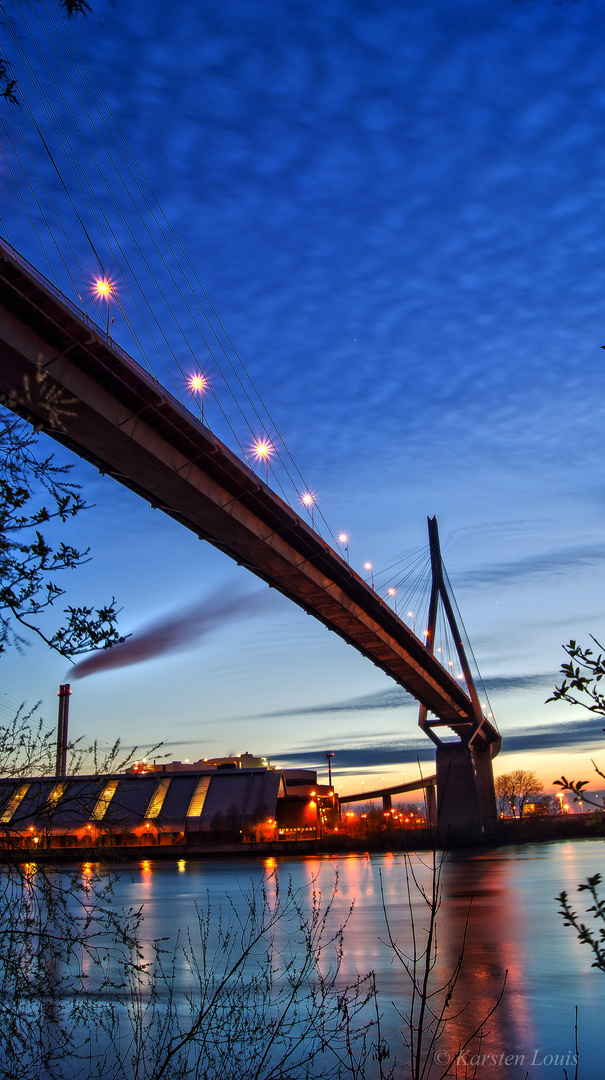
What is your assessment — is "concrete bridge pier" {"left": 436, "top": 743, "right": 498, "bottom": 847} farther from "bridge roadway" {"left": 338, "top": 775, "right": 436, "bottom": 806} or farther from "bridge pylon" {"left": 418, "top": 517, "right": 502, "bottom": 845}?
"bridge roadway" {"left": 338, "top": 775, "right": 436, "bottom": 806}

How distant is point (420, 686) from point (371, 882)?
1224 inches

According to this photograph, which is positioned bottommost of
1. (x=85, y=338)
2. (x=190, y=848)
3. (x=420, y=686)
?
(x=190, y=848)

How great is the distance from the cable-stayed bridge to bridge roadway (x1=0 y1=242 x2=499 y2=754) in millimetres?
45

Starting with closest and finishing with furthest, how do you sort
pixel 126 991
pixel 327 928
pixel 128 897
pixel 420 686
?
pixel 126 991
pixel 327 928
pixel 128 897
pixel 420 686

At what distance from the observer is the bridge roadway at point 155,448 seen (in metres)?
23.8

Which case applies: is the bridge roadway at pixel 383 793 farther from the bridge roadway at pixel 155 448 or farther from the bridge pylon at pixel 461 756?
the bridge roadway at pixel 155 448

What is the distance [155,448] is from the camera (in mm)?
31531

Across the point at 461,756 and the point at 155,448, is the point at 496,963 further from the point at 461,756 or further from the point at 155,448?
the point at 461,756

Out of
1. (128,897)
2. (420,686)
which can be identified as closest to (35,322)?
(128,897)

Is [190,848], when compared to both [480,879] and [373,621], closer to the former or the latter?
[373,621]

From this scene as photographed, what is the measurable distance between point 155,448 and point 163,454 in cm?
66

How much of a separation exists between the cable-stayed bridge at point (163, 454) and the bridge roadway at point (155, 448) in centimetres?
4

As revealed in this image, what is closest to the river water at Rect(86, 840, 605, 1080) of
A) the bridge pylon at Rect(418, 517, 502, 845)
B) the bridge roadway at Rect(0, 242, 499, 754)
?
the bridge roadway at Rect(0, 242, 499, 754)

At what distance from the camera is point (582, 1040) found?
11.5 meters
